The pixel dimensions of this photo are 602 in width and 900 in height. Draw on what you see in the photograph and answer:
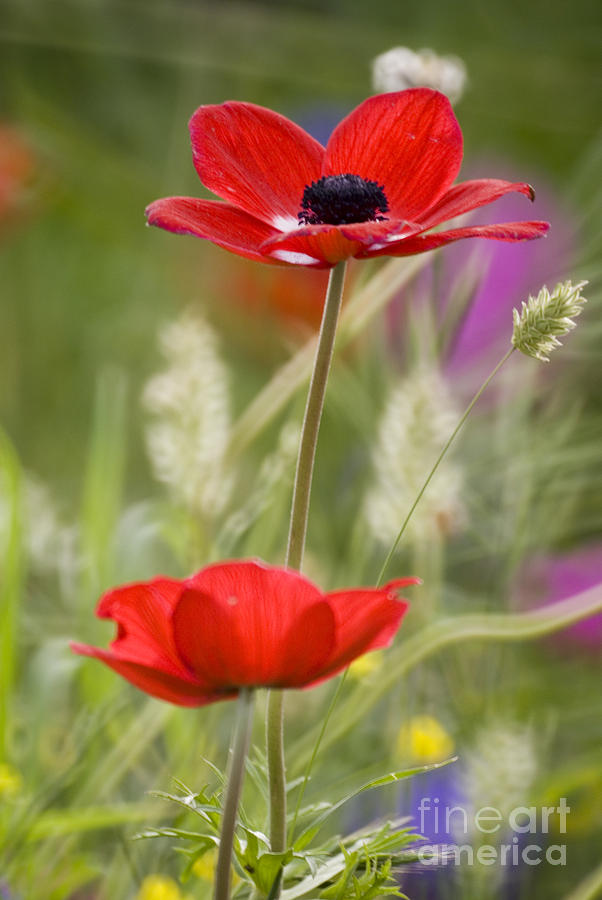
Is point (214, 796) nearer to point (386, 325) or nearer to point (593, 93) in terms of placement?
point (386, 325)

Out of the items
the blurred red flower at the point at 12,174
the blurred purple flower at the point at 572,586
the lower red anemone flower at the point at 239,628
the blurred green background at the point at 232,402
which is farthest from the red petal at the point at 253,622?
the blurred red flower at the point at 12,174

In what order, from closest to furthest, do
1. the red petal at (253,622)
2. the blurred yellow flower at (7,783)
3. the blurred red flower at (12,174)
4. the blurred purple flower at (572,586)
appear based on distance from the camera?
the red petal at (253,622) → the blurred yellow flower at (7,783) → the blurred purple flower at (572,586) → the blurred red flower at (12,174)

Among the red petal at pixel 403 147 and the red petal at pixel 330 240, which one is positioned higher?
the red petal at pixel 403 147

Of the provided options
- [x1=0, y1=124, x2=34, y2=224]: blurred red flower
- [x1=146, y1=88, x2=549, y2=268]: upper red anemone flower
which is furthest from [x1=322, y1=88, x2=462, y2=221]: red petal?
[x1=0, y1=124, x2=34, y2=224]: blurred red flower

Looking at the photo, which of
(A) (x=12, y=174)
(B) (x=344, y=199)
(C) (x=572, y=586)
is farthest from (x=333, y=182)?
(A) (x=12, y=174)

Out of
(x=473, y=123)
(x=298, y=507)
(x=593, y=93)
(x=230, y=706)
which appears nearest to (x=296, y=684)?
(x=298, y=507)

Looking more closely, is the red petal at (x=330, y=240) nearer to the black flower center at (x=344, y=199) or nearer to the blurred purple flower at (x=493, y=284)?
the black flower center at (x=344, y=199)

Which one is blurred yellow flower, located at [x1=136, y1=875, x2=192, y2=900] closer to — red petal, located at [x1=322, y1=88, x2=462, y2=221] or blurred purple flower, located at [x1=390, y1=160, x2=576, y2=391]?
red petal, located at [x1=322, y1=88, x2=462, y2=221]

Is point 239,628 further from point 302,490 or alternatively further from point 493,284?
point 493,284
